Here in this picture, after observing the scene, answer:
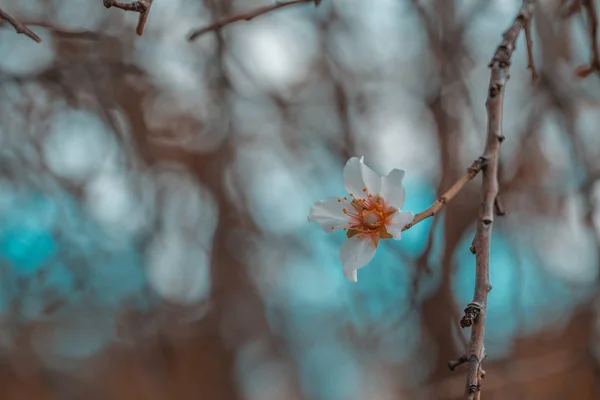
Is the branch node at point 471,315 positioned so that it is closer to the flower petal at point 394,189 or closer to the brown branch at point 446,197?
the brown branch at point 446,197

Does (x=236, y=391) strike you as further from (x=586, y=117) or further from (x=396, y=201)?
(x=396, y=201)

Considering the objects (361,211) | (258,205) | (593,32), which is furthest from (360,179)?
(258,205)

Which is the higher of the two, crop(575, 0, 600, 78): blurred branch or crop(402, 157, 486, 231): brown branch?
crop(575, 0, 600, 78): blurred branch

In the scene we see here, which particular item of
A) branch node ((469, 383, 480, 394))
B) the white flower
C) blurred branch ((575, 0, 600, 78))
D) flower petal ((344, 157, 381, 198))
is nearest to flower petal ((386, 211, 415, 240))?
the white flower

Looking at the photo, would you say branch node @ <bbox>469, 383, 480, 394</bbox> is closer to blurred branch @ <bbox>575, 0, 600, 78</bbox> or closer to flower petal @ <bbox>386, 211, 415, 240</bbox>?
flower petal @ <bbox>386, 211, 415, 240</bbox>

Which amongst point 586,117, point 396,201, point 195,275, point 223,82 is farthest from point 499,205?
point 195,275

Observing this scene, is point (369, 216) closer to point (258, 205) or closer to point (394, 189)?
point (394, 189)

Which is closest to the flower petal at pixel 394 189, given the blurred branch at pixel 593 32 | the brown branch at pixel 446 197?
the brown branch at pixel 446 197
